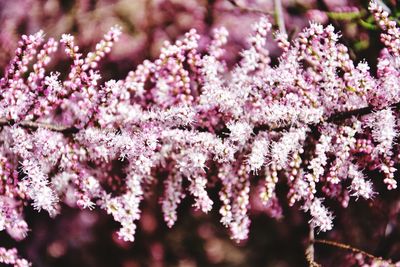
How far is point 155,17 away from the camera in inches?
36.4

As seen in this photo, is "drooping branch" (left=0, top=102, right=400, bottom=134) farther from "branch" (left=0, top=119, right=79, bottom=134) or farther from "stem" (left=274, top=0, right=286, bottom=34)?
"stem" (left=274, top=0, right=286, bottom=34)

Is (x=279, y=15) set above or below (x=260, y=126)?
above

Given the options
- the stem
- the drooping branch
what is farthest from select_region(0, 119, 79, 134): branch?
the stem

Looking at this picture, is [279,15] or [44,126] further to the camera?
[279,15]

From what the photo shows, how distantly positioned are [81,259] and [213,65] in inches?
21.7

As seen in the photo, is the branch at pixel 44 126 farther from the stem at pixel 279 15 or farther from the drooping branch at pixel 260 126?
the stem at pixel 279 15

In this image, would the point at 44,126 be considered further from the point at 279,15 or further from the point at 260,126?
the point at 279,15

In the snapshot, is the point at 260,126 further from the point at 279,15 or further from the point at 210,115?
the point at 279,15

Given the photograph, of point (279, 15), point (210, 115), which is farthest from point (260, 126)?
point (279, 15)

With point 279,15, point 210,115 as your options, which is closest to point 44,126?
point 210,115

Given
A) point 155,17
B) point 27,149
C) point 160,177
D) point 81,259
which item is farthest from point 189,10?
point 81,259

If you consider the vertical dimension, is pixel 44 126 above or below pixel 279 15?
below

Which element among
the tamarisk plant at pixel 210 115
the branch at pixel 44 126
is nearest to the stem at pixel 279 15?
the tamarisk plant at pixel 210 115

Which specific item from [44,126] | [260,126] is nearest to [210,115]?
[260,126]
